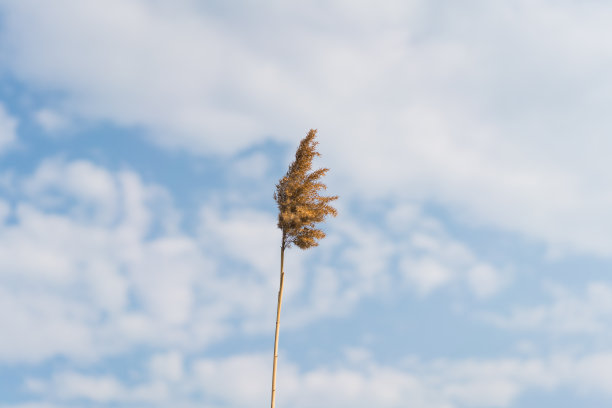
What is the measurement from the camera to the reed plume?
19641 millimetres

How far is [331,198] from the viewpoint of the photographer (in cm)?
2014

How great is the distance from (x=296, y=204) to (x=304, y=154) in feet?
5.61

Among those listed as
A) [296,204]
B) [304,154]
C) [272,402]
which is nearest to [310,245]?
[296,204]

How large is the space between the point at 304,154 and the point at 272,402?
25.8ft

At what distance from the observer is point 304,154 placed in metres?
20.1

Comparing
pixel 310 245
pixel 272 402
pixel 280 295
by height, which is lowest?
pixel 272 402

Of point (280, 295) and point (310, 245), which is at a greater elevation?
point (310, 245)

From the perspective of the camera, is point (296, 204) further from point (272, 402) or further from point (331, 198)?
point (272, 402)

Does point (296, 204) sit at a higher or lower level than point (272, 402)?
higher

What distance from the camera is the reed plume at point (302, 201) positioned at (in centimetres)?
1964

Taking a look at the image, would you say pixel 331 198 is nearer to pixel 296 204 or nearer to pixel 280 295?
pixel 296 204

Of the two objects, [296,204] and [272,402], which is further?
[296,204]

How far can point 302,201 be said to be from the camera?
19.8 m

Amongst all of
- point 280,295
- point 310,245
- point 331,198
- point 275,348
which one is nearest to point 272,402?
point 275,348
